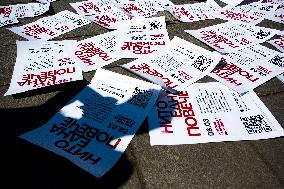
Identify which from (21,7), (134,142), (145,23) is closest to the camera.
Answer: (134,142)

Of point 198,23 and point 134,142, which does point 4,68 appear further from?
point 198,23

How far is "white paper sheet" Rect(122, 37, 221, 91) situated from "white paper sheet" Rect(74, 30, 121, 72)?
15 centimetres

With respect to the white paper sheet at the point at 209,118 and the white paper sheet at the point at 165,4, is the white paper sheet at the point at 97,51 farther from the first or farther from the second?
the white paper sheet at the point at 165,4

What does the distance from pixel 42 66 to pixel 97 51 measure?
352mm

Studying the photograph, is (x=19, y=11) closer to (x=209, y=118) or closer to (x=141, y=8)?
(x=141, y=8)

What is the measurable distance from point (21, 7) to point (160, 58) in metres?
1.26

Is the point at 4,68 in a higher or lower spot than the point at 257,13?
lower

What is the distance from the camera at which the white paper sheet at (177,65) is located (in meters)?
1.77

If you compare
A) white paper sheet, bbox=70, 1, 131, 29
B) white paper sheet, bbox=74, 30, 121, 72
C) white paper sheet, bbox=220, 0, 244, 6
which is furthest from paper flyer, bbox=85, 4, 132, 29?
white paper sheet, bbox=220, 0, 244, 6

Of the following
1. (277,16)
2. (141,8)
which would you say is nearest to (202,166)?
(141,8)

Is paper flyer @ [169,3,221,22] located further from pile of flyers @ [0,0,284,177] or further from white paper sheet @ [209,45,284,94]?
white paper sheet @ [209,45,284,94]

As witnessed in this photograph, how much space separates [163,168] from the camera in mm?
1289

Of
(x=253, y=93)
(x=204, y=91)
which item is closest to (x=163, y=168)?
(x=204, y=91)

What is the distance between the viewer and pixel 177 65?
1882 millimetres
